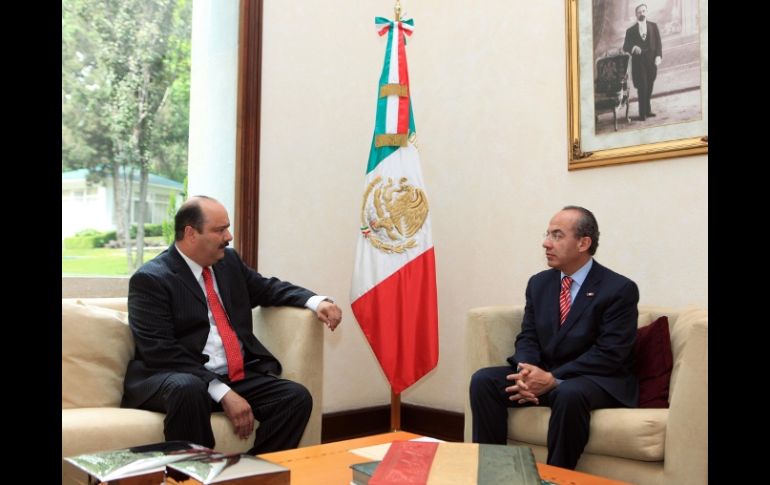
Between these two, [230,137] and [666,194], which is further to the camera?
[230,137]

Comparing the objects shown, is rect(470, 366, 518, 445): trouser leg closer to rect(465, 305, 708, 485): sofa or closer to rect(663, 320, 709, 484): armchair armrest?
rect(465, 305, 708, 485): sofa

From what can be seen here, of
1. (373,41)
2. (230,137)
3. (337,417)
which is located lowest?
(337,417)

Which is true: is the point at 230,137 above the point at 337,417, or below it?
above

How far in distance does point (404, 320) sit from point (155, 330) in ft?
5.36

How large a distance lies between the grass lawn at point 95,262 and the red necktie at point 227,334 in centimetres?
89

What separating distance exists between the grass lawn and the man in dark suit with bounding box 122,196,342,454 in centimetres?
79

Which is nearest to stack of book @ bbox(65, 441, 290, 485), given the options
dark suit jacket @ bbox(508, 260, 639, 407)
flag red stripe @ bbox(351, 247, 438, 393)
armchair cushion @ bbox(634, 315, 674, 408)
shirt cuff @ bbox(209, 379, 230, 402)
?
shirt cuff @ bbox(209, 379, 230, 402)

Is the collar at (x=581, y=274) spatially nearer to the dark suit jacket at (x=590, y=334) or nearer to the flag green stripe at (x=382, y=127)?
the dark suit jacket at (x=590, y=334)

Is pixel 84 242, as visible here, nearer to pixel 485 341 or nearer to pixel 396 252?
pixel 396 252

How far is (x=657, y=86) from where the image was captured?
3785 mm

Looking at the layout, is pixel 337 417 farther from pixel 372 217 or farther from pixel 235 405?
pixel 235 405

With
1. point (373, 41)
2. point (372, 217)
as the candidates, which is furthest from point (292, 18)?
point (372, 217)
